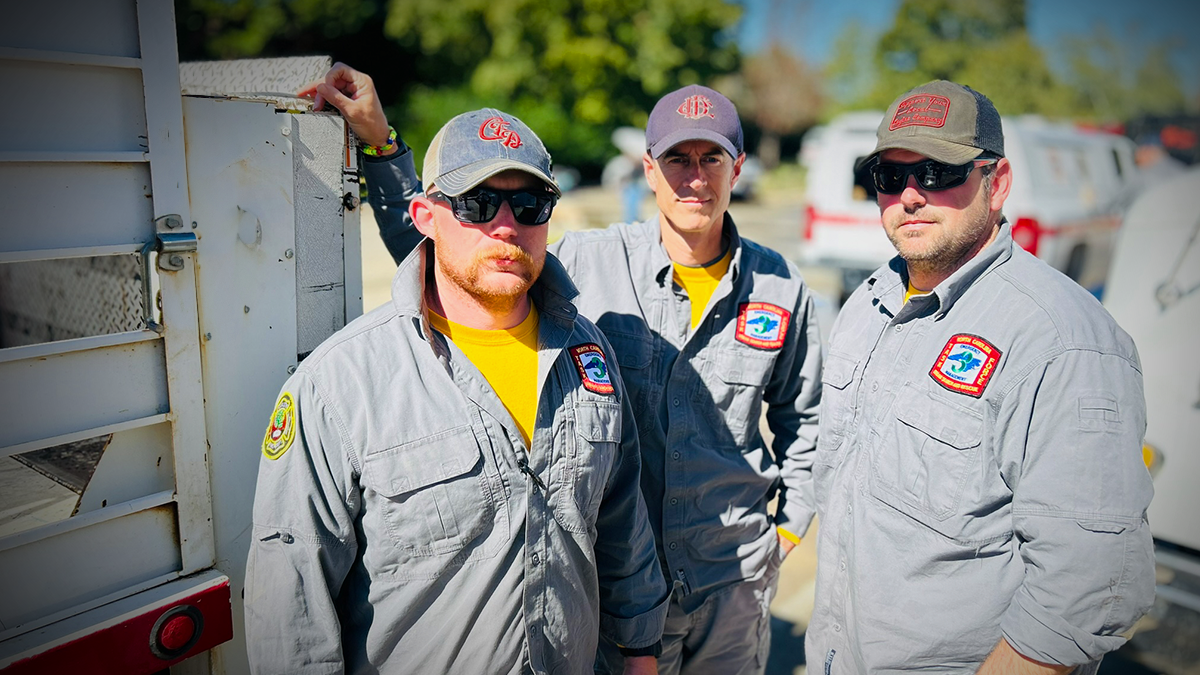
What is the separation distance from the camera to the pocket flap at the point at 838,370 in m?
2.30

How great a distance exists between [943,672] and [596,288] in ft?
4.98

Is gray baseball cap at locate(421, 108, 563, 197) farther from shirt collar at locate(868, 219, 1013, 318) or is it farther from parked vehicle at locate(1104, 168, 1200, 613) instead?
parked vehicle at locate(1104, 168, 1200, 613)

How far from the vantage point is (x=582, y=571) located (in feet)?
6.31

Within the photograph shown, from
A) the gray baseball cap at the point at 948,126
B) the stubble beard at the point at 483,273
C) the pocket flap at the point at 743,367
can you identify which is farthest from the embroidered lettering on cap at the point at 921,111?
the stubble beard at the point at 483,273

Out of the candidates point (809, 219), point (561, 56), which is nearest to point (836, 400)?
point (809, 219)

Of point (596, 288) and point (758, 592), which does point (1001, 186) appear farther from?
point (758, 592)

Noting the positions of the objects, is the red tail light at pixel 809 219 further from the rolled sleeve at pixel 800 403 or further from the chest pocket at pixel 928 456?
the chest pocket at pixel 928 456

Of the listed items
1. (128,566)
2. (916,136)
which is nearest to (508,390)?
(128,566)

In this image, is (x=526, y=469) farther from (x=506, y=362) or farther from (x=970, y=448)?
(x=970, y=448)

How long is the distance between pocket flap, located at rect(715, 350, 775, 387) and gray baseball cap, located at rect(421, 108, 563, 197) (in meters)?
0.96

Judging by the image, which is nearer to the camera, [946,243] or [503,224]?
[503,224]

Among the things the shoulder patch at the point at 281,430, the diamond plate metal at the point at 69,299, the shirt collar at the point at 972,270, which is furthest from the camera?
the diamond plate metal at the point at 69,299

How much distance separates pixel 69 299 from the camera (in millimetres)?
3006

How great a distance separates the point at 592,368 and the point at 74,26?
138 centimetres
